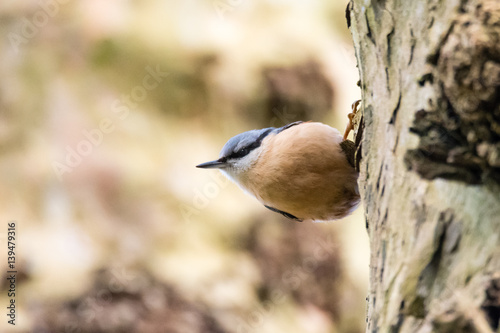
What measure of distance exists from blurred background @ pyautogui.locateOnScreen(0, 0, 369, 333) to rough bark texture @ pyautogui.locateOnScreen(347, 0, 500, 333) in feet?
9.49

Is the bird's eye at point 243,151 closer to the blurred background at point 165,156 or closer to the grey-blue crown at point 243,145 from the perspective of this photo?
the grey-blue crown at point 243,145

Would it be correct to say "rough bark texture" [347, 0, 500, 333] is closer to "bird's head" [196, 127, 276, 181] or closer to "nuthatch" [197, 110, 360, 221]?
"nuthatch" [197, 110, 360, 221]

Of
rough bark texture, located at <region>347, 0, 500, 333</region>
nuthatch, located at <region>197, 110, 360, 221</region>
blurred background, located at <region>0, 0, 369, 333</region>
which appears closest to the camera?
rough bark texture, located at <region>347, 0, 500, 333</region>

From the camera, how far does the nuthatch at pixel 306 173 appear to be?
2188 mm

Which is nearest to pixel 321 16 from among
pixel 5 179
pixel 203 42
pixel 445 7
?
pixel 203 42

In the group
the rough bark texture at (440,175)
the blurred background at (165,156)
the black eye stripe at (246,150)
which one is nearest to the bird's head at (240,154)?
the black eye stripe at (246,150)

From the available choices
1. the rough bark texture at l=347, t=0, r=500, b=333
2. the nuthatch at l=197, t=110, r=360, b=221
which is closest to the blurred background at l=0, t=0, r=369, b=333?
the nuthatch at l=197, t=110, r=360, b=221

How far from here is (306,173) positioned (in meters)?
2.19

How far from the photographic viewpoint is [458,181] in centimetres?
113

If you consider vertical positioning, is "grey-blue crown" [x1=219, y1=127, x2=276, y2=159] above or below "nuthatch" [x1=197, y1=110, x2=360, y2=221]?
above

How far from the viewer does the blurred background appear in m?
3.89

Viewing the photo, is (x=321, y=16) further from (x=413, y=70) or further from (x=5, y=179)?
(x=413, y=70)

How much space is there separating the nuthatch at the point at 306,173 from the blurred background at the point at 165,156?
1820 millimetres

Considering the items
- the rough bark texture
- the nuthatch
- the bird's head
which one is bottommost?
the rough bark texture
